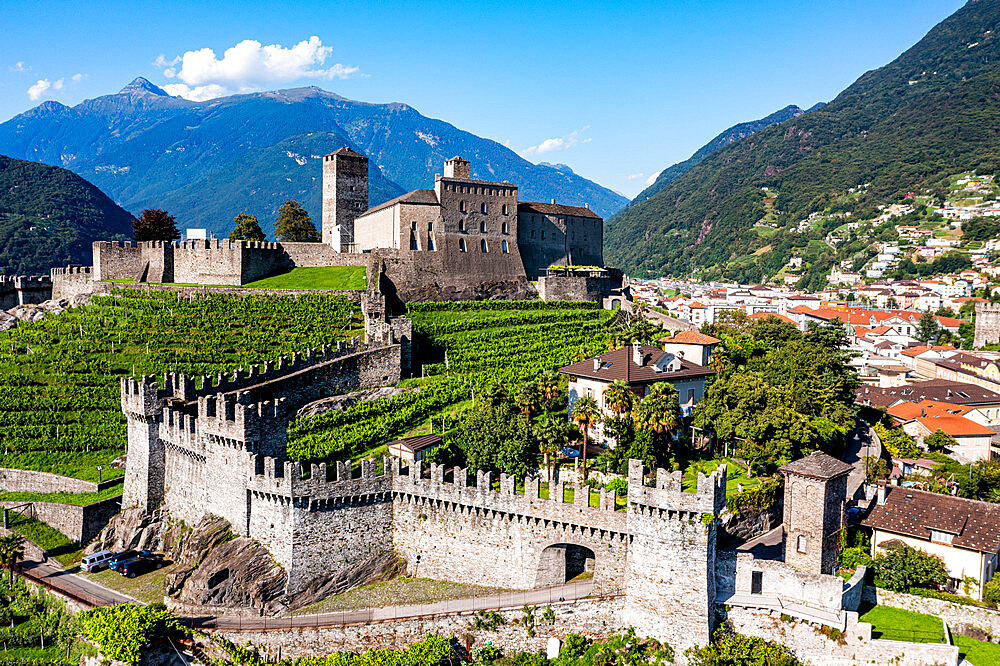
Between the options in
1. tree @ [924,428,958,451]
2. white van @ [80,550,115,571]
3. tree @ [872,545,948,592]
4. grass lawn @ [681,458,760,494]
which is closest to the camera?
tree @ [872,545,948,592]

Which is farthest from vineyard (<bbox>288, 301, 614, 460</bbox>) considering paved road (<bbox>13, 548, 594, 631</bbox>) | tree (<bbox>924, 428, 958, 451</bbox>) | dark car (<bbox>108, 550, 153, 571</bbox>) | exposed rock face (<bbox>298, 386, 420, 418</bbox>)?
tree (<bbox>924, 428, 958, 451</bbox>)

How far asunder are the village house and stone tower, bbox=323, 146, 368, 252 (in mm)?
63123

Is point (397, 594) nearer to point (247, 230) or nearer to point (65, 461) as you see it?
point (65, 461)

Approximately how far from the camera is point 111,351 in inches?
2179

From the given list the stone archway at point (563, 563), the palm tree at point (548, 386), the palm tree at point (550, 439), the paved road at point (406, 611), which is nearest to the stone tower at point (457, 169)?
the palm tree at point (548, 386)

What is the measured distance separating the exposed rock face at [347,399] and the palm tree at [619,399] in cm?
1445

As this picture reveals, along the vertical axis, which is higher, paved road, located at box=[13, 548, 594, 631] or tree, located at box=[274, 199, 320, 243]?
tree, located at box=[274, 199, 320, 243]

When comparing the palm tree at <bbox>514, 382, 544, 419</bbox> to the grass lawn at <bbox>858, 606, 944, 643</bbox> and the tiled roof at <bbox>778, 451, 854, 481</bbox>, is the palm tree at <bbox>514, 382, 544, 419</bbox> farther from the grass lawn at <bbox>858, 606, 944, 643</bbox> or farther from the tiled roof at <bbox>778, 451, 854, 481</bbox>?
the grass lawn at <bbox>858, 606, 944, 643</bbox>

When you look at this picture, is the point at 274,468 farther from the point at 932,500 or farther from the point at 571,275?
the point at 571,275

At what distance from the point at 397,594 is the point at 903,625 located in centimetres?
1990

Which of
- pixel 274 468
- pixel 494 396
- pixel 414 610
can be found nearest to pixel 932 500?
pixel 494 396

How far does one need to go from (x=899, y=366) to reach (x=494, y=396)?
66353 millimetres

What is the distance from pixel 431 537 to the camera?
3114cm

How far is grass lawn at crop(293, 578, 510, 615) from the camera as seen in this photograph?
97.9 feet
